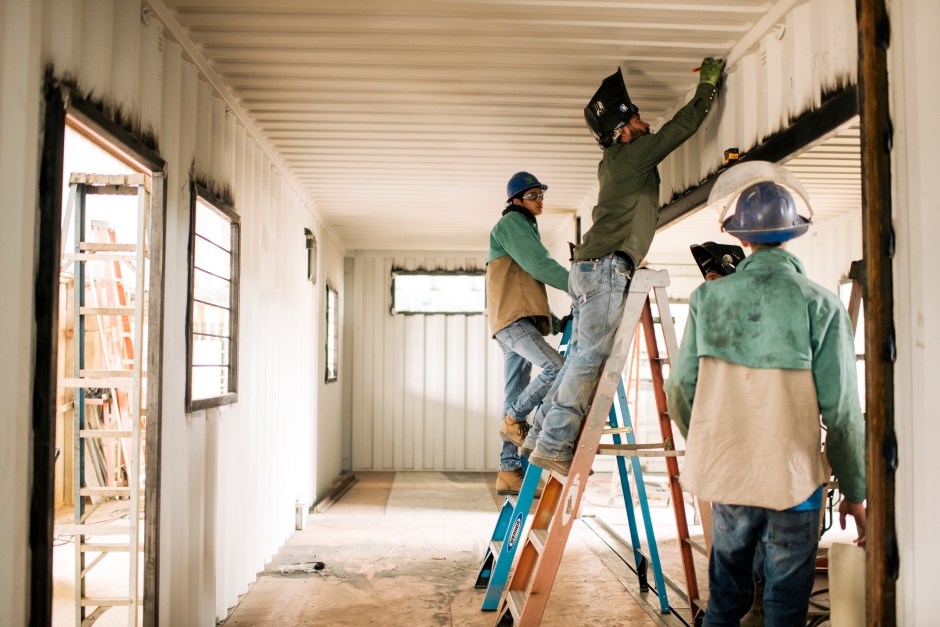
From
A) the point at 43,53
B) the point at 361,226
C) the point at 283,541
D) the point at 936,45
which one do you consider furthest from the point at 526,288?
the point at 361,226

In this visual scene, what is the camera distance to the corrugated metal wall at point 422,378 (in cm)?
957

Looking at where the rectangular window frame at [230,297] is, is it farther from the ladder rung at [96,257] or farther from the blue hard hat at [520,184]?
the blue hard hat at [520,184]

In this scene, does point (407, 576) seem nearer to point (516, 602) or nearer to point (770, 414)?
point (516, 602)

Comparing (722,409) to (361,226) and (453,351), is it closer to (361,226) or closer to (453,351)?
(361,226)

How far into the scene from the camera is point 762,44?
10.1 feet

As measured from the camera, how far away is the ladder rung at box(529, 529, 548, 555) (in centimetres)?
290

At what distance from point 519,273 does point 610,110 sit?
105 cm

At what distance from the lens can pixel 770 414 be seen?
1.92 metres

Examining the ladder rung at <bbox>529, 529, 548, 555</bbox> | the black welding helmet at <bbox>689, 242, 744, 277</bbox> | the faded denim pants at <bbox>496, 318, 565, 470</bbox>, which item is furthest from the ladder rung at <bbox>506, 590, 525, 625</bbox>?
the black welding helmet at <bbox>689, 242, 744, 277</bbox>

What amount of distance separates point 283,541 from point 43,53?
4404 mm

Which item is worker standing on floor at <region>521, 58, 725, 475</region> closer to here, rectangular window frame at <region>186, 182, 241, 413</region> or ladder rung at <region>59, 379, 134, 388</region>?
rectangular window frame at <region>186, 182, 241, 413</region>

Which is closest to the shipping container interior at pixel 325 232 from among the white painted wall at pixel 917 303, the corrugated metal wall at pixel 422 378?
the white painted wall at pixel 917 303

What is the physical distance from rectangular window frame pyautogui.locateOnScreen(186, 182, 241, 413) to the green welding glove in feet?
8.81

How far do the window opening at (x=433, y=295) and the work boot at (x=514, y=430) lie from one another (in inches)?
233
